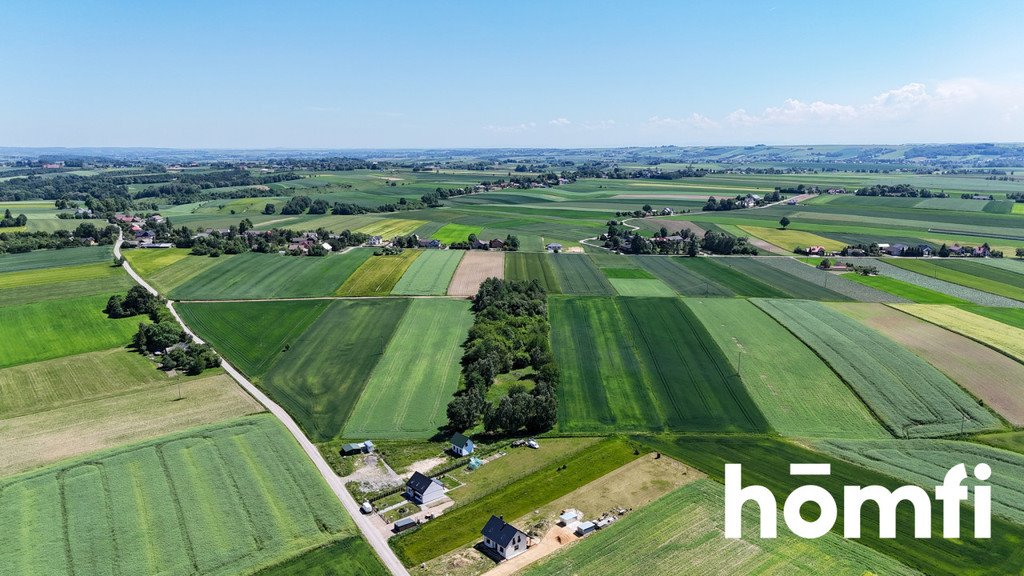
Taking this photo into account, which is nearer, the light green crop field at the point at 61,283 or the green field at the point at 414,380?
the green field at the point at 414,380

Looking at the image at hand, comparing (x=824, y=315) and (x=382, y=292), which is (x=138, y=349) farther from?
(x=824, y=315)

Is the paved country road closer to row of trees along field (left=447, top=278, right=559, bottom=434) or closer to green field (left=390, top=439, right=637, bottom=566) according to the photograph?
green field (left=390, top=439, right=637, bottom=566)

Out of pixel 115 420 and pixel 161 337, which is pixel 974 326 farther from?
pixel 161 337

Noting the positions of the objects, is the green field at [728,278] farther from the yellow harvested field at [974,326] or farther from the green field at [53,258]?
the green field at [53,258]

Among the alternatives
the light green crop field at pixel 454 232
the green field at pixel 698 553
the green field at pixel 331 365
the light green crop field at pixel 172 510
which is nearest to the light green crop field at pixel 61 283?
the green field at pixel 331 365

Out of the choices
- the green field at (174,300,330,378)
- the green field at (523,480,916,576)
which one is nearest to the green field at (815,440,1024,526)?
the green field at (523,480,916,576)

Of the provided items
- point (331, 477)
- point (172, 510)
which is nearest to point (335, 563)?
point (331, 477)
